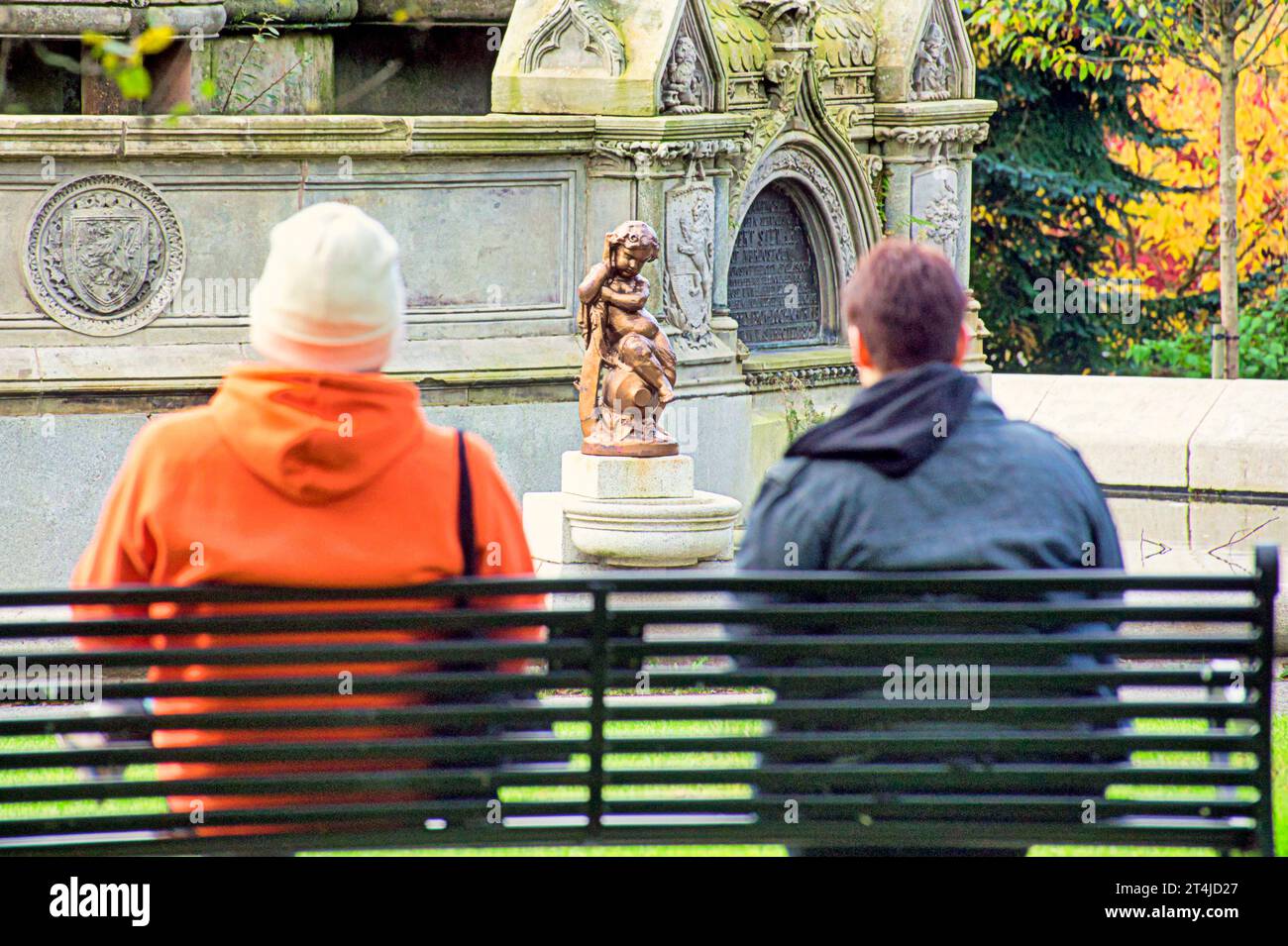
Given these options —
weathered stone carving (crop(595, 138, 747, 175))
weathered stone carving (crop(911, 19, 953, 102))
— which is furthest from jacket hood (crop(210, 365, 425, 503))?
weathered stone carving (crop(911, 19, 953, 102))

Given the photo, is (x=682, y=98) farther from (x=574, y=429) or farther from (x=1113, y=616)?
(x=1113, y=616)

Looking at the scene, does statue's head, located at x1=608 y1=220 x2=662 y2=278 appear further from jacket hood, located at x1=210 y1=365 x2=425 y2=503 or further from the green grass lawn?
jacket hood, located at x1=210 y1=365 x2=425 y2=503

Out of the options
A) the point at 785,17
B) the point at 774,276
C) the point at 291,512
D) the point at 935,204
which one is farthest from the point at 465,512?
the point at 935,204

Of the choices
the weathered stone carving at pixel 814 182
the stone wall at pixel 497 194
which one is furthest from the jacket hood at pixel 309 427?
the weathered stone carving at pixel 814 182

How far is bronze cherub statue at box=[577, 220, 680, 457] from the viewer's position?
11.5 metres

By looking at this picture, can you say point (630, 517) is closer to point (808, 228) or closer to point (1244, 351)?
point (808, 228)

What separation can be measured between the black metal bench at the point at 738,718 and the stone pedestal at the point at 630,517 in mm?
7192

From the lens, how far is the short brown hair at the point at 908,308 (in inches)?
167

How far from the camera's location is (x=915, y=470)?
4.19 metres

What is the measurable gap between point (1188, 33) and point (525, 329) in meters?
9.20

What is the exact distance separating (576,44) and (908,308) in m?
9.74

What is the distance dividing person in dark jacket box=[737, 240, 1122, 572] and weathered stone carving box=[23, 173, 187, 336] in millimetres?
8596
